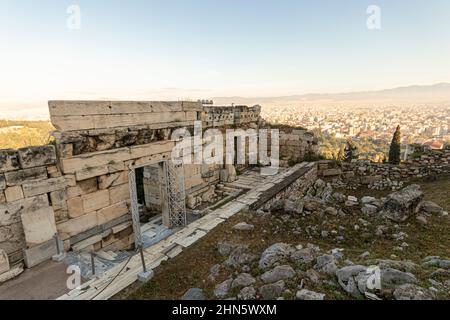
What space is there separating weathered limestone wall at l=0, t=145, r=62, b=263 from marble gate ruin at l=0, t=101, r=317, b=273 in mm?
17

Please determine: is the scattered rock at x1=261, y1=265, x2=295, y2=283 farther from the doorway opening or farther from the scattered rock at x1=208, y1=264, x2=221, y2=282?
the doorway opening

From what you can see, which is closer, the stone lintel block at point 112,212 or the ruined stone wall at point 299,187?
the stone lintel block at point 112,212

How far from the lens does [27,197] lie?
5.45m

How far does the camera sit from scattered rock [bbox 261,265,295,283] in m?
4.54

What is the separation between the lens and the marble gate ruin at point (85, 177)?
541cm

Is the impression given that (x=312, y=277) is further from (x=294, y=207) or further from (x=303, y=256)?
(x=294, y=207)

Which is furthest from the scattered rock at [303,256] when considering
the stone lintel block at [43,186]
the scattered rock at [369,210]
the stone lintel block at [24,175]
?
the stone lintel block at [24,175]

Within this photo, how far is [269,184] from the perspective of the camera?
11586mm

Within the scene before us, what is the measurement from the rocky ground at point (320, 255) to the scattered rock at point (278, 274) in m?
0.02

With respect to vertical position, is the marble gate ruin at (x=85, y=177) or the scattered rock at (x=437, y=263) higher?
the marble gate ruin at (x=85, y=177)

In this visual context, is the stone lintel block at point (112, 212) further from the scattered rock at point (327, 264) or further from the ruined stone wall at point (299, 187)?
the scattered rock at point (327, 264)

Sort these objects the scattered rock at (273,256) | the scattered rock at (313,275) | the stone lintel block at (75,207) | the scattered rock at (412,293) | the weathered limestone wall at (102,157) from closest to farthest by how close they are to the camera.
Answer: the scattered rock at (412,293) < the scattered rock at (313,275) < the scattered rock at (273,256) < the weathered limestone wall at (102,157) < the stone lintel block at (75,207)

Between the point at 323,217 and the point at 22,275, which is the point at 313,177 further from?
the point at 22,275
